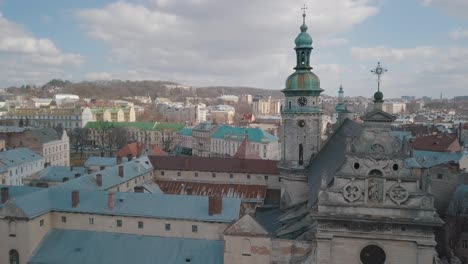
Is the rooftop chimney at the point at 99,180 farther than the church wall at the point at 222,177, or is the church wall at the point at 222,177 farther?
the church wall at the point at 222,177

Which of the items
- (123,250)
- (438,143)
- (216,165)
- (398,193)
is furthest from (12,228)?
(438,143)

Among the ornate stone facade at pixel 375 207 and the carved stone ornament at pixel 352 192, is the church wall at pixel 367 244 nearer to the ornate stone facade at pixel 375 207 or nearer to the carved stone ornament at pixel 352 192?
the ornate stone facade at pixel 375 207

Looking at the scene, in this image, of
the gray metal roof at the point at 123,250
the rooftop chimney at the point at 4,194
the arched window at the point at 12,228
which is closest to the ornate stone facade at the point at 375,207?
the gray metal roof at the point at 123,250

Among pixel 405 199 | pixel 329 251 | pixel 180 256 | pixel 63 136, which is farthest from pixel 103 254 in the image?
pixel 63 136

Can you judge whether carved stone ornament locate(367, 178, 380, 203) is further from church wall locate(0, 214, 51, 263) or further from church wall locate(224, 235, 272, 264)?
church wall locate(0, 214, 51, 263)

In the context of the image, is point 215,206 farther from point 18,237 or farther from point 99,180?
point 99,180

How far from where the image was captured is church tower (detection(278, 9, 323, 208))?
113ft

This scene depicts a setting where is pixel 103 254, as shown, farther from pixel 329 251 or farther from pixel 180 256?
pixel 329 251

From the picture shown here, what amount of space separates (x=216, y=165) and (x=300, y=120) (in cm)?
1543

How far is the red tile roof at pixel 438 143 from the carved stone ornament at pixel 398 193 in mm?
44902

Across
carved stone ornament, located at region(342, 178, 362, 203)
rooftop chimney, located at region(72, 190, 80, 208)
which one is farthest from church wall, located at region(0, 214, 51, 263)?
carved stone ornament, located at region(342, 178, 362, 203)

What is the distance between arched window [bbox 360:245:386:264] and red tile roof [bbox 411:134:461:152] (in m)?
45.1

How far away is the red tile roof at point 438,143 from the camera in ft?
200

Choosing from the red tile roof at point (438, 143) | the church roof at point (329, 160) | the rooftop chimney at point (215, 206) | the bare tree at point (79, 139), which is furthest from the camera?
the bare tree at point (79, 139)
